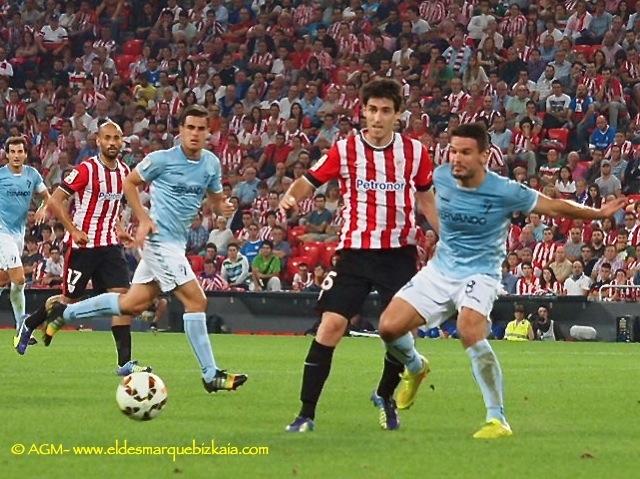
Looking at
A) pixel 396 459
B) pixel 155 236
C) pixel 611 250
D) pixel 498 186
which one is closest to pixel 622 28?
pixel 611 250

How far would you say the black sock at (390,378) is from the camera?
33.2ft

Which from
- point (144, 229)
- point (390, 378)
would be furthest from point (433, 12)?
point (390, 378)

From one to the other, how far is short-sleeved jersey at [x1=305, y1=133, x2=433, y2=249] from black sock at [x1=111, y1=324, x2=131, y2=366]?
4.46 m

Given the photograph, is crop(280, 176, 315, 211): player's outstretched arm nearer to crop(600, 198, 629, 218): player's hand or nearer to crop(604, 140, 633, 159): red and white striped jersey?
crop(600, 198, 629, 218): player's hand

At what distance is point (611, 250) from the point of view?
2280 cm

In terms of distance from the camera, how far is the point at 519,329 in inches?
888

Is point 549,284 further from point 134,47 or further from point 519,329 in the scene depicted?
point 134,47

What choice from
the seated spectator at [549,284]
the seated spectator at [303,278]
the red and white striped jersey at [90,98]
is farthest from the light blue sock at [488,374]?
the red and white striped jersey at [90,98]

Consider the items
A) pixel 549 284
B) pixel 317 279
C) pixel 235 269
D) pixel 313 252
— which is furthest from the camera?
pixel 235 269

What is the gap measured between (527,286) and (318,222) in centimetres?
399

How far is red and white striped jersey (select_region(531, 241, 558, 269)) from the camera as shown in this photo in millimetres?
23516

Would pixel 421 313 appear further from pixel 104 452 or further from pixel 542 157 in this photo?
pixel 542 157

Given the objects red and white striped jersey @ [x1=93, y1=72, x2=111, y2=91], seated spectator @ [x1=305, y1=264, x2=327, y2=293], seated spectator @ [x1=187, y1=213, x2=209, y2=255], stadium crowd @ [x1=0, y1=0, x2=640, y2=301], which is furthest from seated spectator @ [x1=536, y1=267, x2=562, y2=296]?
red and white striped jersey @ [x1=93, y1=72, x2=111, y2=91]

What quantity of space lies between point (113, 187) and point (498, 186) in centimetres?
646
